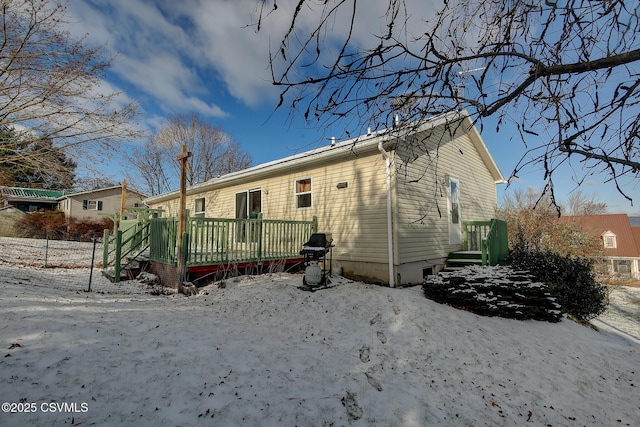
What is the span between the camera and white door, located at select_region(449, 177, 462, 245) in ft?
30.3

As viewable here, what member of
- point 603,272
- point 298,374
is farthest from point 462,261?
point 603,272

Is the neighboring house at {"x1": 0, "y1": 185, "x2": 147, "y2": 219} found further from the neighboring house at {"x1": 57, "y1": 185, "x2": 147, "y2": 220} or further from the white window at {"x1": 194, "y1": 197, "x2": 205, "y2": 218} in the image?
the white window at {"x1": 194, "y1": 197, "x2": 205, "y2": 218}

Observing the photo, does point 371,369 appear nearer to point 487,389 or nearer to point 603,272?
point 487,389

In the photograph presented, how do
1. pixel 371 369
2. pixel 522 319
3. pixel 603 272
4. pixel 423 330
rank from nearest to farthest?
pixel 371 369, pixel 423 330, pixel 522 319, pixel 603 272

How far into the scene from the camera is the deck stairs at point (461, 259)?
8.55 m

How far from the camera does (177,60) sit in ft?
34.5

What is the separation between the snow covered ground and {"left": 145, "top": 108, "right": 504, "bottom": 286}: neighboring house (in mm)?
1857

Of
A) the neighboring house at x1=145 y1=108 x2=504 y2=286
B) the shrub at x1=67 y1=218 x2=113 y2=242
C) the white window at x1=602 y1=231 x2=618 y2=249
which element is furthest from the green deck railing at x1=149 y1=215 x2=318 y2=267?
the white window at x1=602 y1=231 x2=618 y2=249

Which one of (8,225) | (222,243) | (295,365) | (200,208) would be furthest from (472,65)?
(8,225)

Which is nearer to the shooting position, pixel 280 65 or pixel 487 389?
pixel 280 65

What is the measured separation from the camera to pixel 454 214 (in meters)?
9.46

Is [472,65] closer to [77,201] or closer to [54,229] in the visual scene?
[54,229]

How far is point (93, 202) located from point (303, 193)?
28697 mm

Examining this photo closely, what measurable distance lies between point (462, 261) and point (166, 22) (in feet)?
32.4
